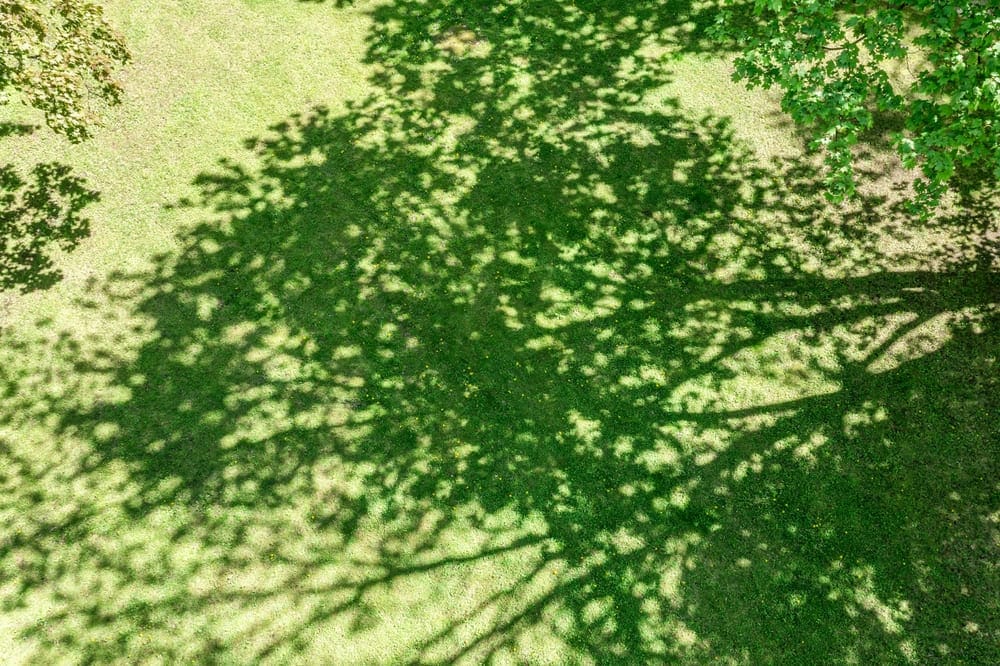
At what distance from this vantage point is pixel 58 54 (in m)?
9.22

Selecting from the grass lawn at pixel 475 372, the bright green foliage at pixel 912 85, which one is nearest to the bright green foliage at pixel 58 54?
the grass lawn at pixel 475 372

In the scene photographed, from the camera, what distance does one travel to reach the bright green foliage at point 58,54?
8805 millimetres

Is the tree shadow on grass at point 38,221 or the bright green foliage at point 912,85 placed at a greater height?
the tree shadow on grass at point 38,221

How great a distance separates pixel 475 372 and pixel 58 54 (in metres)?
8.87

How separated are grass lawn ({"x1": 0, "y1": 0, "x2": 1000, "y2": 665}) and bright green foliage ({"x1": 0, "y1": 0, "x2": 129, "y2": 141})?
2647 mm

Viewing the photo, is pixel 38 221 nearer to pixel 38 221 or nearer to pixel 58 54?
pixel 38 221

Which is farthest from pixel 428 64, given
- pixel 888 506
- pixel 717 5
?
pixel 888 506

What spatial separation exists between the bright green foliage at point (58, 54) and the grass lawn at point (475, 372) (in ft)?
8.68

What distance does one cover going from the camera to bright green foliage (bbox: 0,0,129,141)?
8.80 m

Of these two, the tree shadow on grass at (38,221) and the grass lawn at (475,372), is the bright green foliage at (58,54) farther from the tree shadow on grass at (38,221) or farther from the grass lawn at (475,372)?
the grass lawn at (475,372)

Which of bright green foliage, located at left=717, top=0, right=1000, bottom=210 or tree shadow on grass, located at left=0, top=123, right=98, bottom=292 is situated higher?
tree shadow on grass, located at left=0, top=123, right=98, bottom=292

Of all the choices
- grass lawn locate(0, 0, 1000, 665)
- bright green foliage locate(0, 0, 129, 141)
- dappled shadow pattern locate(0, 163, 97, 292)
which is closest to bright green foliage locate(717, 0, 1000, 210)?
grass lawn locate(0, 0, 1000, 665)

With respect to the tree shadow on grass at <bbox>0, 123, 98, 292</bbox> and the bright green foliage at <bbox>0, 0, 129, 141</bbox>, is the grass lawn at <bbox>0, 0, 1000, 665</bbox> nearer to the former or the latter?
the tree shadow on grass at <bbox>0, 123, 98, 292</bbox>

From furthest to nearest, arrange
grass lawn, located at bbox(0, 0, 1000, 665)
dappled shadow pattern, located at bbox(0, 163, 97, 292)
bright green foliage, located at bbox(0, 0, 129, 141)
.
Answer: dappled shadow pattern, located at bbox(0, 163, 97, 292) → grass lawn, located at bbox(0, 0, 1000, 665) → bright green foliage, located at bbox(0, 0, 129, 141)
